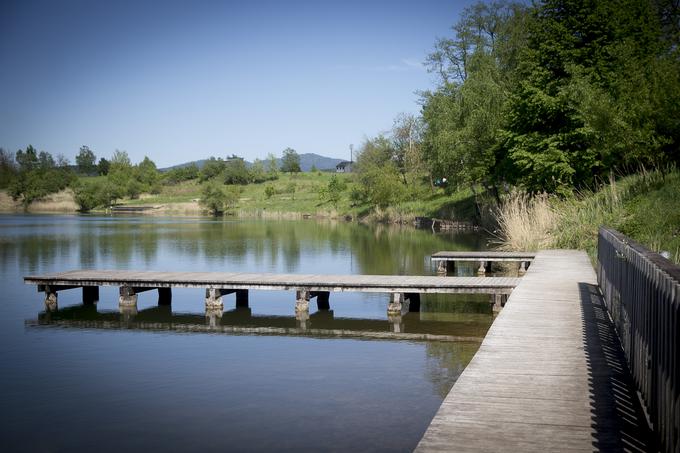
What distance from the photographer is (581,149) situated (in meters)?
32.6

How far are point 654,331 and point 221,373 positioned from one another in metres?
7.60

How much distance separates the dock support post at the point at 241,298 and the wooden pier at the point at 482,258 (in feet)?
23.2

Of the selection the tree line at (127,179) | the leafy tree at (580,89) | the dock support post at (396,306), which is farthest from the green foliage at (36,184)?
the dock support post at (396,306)

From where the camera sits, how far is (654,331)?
5484mm

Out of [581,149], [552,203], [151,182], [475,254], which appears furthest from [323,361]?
[151,182]

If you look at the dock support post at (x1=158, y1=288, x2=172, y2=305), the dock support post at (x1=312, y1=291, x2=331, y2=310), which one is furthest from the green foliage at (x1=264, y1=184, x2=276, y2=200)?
the dock support post at (x1=312, y1=291, x2=331, y2=310)

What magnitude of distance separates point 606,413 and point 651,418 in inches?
13.5

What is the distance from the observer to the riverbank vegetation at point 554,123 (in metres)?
24.8

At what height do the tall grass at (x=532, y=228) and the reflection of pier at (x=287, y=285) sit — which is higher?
the tall grass at (x=532, y=228)

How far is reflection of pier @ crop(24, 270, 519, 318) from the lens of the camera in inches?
634

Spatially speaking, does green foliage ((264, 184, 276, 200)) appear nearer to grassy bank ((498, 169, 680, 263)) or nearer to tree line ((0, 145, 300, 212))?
tree line ((0, 145, 300, 212))

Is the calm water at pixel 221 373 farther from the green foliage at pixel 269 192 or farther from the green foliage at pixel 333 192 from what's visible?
the green foliage at pixel 269 192

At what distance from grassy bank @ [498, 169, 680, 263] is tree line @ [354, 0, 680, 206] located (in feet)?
9.59

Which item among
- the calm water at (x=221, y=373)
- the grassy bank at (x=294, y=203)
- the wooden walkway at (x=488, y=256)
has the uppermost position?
the grassy bank at (x=294, y=203)
